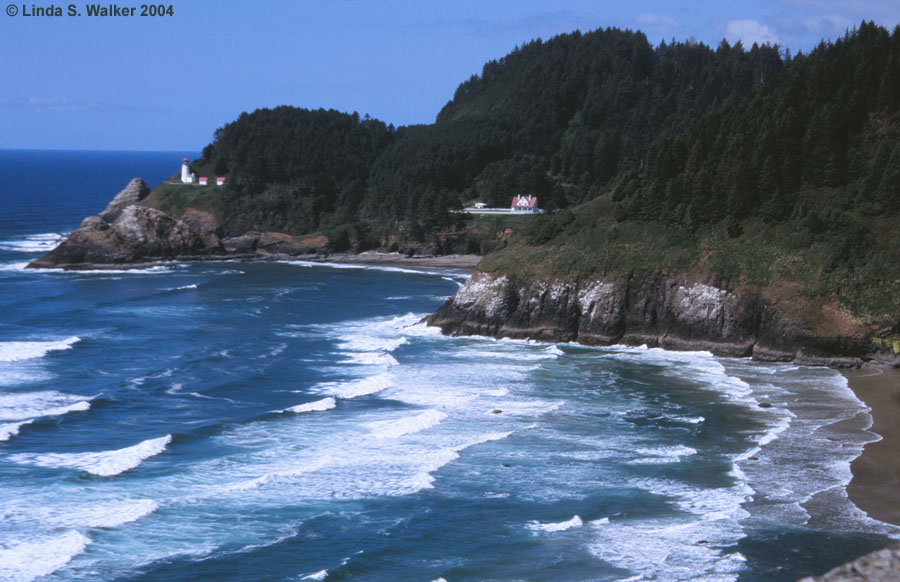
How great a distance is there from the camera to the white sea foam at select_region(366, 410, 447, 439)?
3753 cm

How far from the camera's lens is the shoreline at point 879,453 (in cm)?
2875

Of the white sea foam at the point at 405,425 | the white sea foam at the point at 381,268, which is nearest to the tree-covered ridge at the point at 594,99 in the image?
the white sea foam at the point at 381,268

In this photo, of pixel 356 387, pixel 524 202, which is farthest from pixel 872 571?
pixel 524 202

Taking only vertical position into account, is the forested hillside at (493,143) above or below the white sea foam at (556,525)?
above

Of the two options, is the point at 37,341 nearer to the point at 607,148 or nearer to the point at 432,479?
the point at 432,479

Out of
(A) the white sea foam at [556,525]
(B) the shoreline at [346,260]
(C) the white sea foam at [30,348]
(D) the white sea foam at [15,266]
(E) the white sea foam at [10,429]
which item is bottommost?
(A) the white sea foam at [556,525]

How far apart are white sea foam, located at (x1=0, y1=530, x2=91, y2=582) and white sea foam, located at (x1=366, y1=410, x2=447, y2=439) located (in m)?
13.5

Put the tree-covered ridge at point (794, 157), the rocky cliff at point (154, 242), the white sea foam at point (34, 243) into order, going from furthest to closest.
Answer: the white sea foam at point (34, 243), the rocky cliff at point (154, 242), the tree-covered ridge at point (794, 157)

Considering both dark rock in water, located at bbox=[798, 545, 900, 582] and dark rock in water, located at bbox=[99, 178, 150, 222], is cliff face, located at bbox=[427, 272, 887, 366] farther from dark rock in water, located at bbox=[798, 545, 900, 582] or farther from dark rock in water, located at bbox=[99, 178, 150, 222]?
dark rock in water, located at bbox=[99, 178, 150, 222]

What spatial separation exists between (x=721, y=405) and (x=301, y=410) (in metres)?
19.1

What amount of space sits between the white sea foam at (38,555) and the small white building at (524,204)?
3611 inches

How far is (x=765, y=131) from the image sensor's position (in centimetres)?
6109

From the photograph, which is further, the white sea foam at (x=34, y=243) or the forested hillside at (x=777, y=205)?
the white sea foam at (x=34, y=243)

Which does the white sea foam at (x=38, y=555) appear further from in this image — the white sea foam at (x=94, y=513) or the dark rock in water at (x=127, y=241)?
the dark rock in water at (x=127, y=241)
